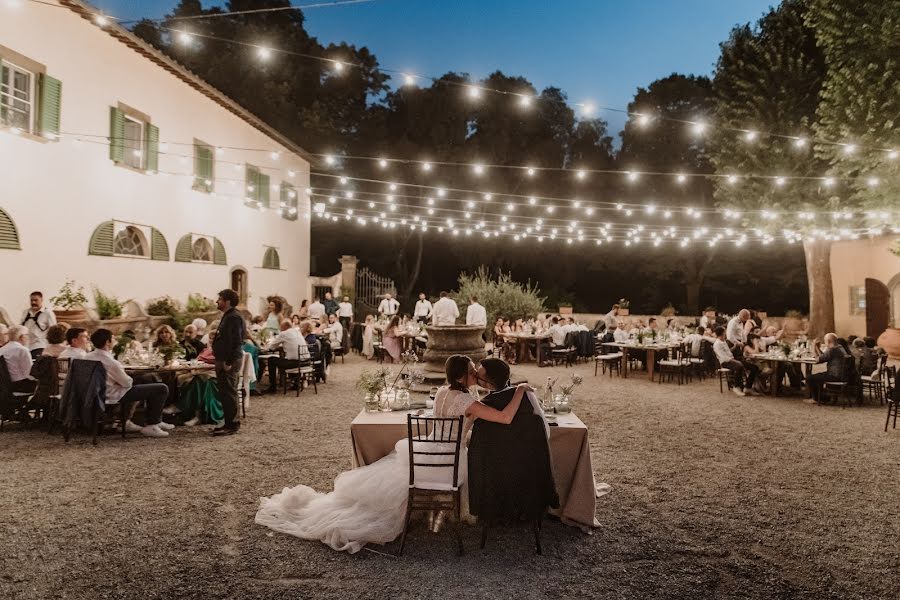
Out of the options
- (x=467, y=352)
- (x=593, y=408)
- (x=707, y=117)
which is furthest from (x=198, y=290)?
(x=707, y=117)

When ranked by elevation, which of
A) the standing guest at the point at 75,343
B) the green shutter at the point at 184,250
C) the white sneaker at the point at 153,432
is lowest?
the white sneaker at the point at 153,432

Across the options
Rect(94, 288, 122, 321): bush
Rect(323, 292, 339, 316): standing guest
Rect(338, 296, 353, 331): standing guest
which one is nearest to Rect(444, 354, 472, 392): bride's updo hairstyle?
Rect(94, 288, 122, 321): bush

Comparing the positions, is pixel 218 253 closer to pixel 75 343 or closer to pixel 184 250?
pixel 184 250

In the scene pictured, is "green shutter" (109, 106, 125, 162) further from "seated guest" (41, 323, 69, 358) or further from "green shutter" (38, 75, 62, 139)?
"seated guest" (41, 323, 69, 358)

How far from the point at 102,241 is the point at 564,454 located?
896 cm

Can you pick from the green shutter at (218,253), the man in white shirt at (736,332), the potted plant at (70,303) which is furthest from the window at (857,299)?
the potted plant at (70,303)

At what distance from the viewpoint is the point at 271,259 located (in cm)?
1578

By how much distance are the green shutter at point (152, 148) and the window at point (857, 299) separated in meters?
18.4

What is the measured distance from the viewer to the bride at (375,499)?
11.8ft

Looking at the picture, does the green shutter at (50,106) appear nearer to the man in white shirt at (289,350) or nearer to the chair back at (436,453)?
the man in white shirt at (289,350)

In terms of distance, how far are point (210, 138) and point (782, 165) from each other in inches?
517

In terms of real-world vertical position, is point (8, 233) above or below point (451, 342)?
above

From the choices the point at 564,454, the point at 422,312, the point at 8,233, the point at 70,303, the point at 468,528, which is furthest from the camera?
the point at 422,312

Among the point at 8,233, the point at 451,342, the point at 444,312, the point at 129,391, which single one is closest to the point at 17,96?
the point at 8,233
